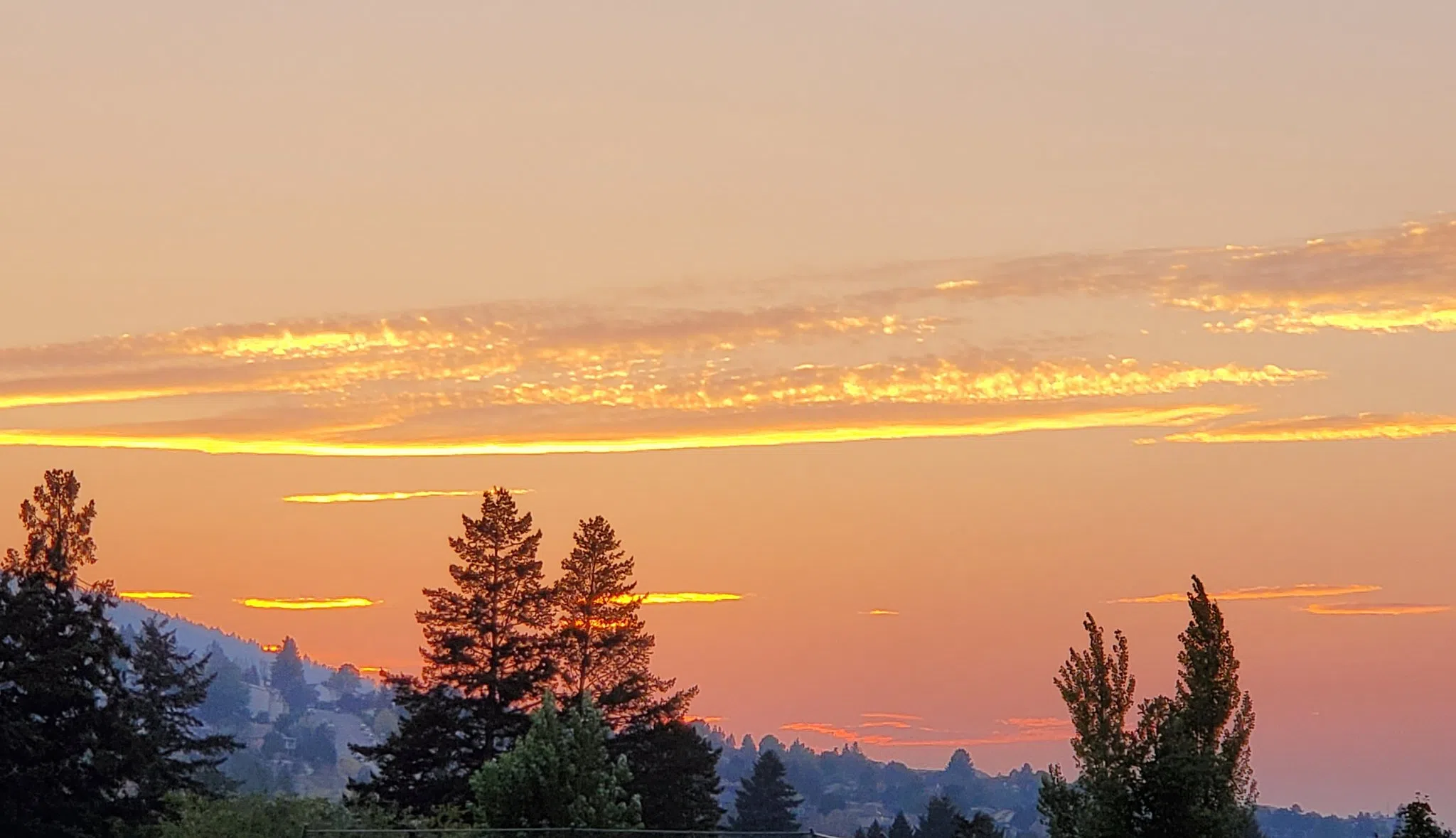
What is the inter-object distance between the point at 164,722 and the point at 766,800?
82072mm

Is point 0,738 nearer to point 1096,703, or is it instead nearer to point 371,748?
point 371,748

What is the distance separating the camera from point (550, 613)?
97188 millimetres

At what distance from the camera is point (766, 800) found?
181750 mm

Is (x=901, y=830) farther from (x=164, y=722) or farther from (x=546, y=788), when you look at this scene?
(x=546, y=788)

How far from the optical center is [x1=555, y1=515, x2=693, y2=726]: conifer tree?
9819 cm

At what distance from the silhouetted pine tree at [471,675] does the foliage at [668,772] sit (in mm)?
6482

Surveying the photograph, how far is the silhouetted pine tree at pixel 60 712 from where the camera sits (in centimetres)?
8138

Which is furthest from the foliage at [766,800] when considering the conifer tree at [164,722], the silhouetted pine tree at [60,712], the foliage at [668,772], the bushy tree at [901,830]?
the silhouetted pine tree at [60,712]

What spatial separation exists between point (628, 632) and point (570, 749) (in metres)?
35.6

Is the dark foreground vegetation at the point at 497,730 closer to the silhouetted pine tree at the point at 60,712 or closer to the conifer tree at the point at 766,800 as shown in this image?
the silhouetted pine tree at the point at 60,712

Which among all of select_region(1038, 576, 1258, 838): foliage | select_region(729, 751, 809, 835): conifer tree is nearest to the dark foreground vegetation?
select_region(1038, 576, 1258, 838): foliage

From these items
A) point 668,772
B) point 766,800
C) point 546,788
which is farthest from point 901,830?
point 546,788

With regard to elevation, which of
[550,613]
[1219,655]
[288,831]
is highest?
[550,613]

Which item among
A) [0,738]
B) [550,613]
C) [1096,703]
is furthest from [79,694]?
[1096,703]
